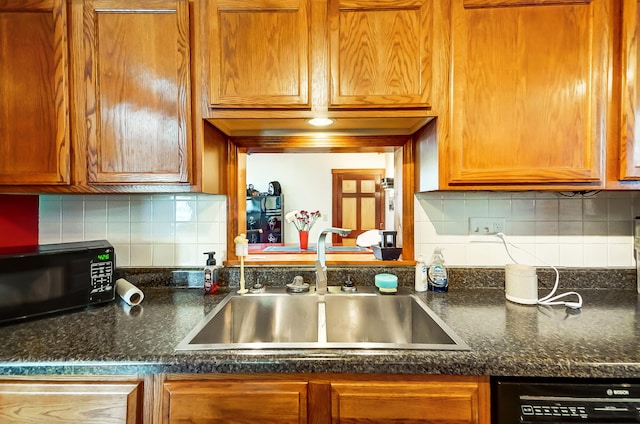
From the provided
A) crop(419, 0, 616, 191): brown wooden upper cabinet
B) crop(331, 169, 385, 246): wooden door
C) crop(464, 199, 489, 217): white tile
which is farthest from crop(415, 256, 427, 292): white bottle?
crop(331, 169, 385, 246): wooden door

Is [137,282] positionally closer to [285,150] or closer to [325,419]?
[285,150]

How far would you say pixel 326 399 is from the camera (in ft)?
2.55

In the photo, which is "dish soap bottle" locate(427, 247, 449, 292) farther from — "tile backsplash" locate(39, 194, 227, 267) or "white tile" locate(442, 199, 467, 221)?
"tile backsplash" locate(39, 194, 227, 267)

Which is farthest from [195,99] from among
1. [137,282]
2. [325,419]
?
[325,419]

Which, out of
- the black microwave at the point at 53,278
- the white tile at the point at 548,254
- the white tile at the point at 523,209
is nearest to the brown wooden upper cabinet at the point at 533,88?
the white tile at the point at 523,209

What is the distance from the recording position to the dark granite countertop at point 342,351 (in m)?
0.75

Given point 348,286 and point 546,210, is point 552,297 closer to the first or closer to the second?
point 546,210

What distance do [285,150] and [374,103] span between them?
0.61 meters

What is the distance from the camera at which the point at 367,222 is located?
539 cm

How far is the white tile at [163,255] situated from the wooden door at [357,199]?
13.2 feet

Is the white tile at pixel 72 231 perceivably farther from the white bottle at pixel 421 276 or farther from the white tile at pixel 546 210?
the white tile at pixel 546 210

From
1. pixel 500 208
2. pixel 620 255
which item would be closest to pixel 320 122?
pixel 500 208

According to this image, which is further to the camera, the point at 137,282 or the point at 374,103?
the point at 137,282

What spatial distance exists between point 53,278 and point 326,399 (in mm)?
1058
